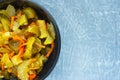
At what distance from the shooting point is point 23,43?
90cm

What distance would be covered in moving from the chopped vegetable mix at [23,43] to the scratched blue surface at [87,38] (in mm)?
102

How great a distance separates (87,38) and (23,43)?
25 centimetres

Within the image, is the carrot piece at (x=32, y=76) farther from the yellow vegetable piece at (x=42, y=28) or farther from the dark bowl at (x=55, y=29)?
the yellow vegetable piece at (x=42, y=28)

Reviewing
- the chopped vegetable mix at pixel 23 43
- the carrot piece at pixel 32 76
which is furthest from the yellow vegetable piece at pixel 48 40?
the carrot piece at pixel 32 76

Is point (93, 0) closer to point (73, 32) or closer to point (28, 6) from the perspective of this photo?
point (73, 32)

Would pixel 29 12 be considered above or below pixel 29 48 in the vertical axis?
above

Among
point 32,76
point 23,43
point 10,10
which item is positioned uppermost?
point 10,10

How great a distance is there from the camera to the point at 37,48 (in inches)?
36.1

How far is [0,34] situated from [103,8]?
1.27 feet

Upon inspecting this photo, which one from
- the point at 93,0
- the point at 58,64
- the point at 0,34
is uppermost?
the point at 93,0

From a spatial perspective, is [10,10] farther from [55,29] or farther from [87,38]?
[87,38]

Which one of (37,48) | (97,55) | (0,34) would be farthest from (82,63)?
(0,34)

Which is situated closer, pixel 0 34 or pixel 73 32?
pixel 0 34

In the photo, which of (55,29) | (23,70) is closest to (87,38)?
(55,29)
